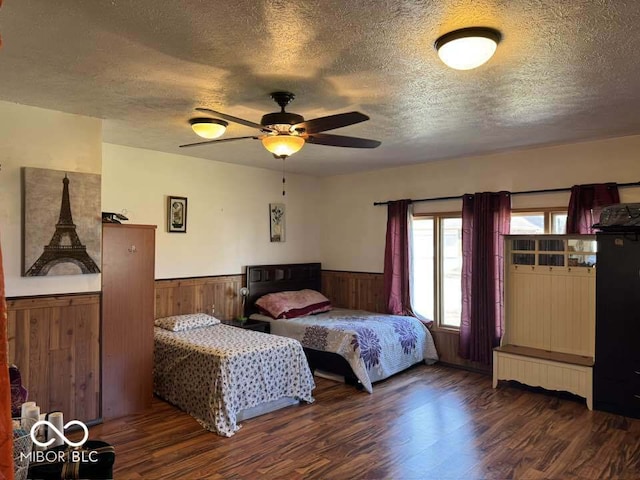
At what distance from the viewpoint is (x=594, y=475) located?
2.98 meters

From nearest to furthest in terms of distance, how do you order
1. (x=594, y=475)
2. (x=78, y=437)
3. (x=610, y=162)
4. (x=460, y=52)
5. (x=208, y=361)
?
1. (x=460, y=52)
2. (x=594, y=475)
3. (x=78, y=437)
4. (x=208, y=361)
5. (x=610, y=162)

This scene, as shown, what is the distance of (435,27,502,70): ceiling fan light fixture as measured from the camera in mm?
2113

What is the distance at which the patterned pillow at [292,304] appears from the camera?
5.63 metres

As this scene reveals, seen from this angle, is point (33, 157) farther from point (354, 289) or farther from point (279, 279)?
point (354, 289)

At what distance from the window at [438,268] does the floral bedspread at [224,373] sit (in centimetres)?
212

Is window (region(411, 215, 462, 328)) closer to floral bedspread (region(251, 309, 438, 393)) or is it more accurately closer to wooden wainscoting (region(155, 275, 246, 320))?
floral bedspread (region(251, 309, 438, 393))

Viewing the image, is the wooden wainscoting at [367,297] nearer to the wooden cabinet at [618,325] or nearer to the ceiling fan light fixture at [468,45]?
the wooden cabinet at [618,325]

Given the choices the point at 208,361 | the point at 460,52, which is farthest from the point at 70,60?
the point at 208,361

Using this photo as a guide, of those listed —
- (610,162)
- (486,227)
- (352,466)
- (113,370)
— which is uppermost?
(610,162)

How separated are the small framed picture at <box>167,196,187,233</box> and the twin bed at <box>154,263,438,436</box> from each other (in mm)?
1123

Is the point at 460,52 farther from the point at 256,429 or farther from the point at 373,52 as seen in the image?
the point at 256,429

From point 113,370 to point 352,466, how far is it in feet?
7.16

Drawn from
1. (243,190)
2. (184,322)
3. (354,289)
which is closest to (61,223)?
(184,322)

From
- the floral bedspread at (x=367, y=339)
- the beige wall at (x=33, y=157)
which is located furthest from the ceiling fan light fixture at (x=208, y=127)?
the floral bedspread at (x=367, y=339)
